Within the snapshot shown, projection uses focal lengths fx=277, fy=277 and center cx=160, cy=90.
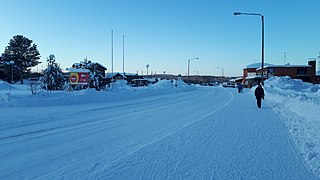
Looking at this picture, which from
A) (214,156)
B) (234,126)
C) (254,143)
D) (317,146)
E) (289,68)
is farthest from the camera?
(289,68)

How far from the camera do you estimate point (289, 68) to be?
83188 millimetres

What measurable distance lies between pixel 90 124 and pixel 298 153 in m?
6.89

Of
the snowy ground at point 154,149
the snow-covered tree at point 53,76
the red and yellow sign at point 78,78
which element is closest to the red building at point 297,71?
the snow-covered tree at point 53,76

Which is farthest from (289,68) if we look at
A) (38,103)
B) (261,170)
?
(261,170)

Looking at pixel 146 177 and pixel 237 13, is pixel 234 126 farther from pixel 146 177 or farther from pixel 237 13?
pixel 237 13

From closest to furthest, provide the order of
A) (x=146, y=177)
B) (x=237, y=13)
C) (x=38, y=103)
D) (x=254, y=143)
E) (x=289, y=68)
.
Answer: (x=146, y=177), (x=254, y=143), (x=38, y=103), (x=237, y=13), (x=289, y=68)

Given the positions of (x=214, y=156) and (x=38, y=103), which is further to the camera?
(x=38, y=103)

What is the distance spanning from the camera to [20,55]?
65375 millimetres

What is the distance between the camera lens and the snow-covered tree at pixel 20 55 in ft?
212

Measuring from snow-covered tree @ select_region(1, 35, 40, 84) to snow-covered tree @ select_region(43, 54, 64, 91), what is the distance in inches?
1277

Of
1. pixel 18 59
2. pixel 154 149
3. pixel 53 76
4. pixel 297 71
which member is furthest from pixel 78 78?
pixel 297 71

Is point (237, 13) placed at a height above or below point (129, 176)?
above

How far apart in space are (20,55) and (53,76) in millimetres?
35460

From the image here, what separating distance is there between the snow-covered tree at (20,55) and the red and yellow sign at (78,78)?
1842 inches
